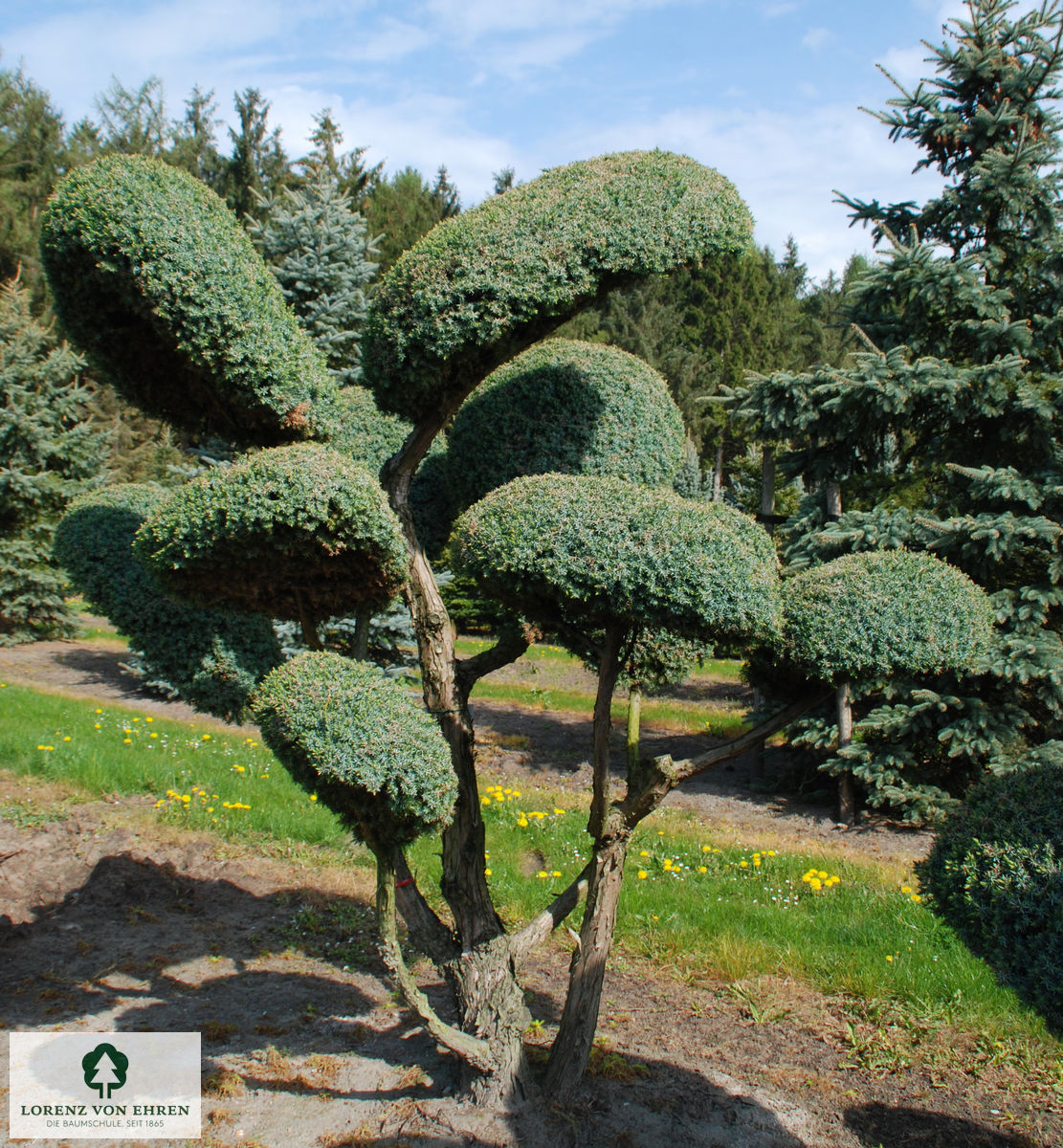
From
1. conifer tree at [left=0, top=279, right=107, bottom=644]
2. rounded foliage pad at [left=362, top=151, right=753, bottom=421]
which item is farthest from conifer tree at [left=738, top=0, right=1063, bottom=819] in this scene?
conifer tree at [left=0, top=279, right=107, bottom=644]

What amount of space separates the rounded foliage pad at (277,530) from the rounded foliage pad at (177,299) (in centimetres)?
42

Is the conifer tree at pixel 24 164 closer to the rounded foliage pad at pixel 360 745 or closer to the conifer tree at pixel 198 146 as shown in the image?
the conifer tree at pixel 198 146

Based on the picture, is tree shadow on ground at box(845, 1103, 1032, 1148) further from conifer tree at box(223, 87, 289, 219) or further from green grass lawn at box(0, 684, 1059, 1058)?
conifer tree at box(223, 87, 289, 219)

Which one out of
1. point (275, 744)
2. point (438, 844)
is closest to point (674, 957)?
point (438, 844)

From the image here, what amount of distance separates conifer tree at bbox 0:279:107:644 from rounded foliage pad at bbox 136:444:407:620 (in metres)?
12.8

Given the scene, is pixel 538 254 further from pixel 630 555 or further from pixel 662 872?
pixel 662 872

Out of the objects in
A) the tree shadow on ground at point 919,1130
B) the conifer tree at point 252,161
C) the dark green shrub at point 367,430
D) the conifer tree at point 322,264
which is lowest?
the tree shadow on ground at point 919,1130

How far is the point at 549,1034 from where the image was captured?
14.9 feet

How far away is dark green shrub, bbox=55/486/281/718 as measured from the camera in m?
4.71

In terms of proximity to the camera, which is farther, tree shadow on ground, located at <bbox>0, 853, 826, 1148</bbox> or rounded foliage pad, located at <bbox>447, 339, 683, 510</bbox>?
rounded foliage pad, located at <bbox>447, 339, 683, 510</bbox>

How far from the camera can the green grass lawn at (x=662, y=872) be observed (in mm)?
4871

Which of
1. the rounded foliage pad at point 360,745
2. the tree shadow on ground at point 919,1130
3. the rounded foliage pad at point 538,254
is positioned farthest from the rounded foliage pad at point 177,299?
the tree shadow on ground at point 919,1130

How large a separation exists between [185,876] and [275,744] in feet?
11.3

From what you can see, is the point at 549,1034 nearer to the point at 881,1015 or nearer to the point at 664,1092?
the point at 664,1092
